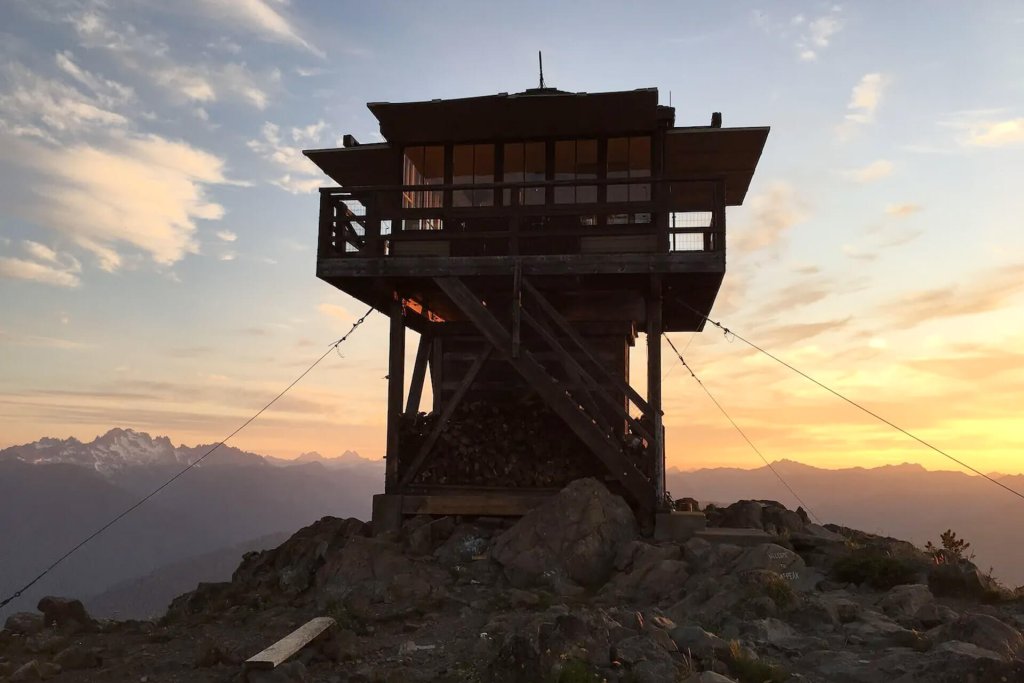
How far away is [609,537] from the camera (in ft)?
42.1

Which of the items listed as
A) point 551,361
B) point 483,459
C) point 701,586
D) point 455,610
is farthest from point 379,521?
point 701,586

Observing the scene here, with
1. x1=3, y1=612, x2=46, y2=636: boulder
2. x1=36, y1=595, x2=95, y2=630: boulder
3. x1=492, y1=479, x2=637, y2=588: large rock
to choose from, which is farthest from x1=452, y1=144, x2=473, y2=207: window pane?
x1=3, y1=612, x2=46, y2=636: boulder

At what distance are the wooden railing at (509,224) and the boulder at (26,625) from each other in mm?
7959

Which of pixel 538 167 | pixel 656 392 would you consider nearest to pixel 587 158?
pixel 538 167

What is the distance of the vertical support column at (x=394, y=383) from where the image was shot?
605 inches

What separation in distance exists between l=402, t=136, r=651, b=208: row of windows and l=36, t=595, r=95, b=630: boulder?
9955 millimetres

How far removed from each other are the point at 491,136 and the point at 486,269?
3343 millimetres

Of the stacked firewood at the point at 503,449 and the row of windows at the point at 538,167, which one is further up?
the row of windows at the point at 538,167

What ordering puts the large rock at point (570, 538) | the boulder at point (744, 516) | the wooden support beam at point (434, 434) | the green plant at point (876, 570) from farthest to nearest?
the wooden support beam at point (434, 434)
the boulder at point (744, 516)
the large rock at point (570, 538)
the green plant at point (876, 570)

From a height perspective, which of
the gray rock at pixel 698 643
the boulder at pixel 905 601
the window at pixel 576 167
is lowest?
→ the gray rock at pixel 698 643

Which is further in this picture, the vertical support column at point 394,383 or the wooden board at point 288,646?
the vertical support column at point 394,383

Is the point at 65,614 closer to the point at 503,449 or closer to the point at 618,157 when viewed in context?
the point at 503,449

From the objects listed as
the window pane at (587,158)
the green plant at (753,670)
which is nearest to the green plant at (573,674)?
the green plant at (753,670)

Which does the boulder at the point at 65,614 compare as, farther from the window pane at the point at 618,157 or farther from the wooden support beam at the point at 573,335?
the window pane at the point at 618,157
